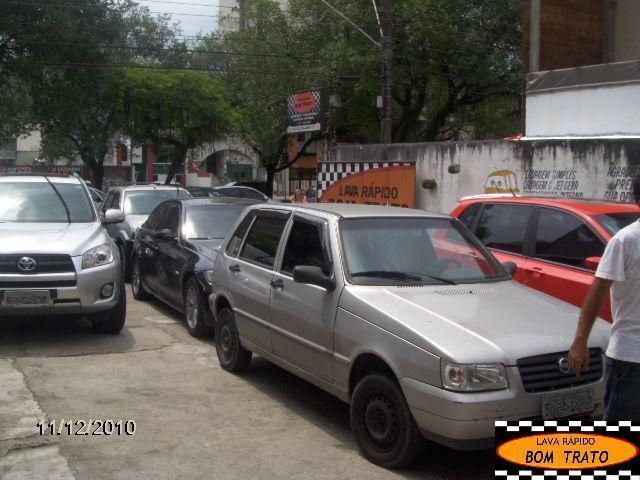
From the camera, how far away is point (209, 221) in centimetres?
943

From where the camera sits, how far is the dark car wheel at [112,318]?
7801 millimetres

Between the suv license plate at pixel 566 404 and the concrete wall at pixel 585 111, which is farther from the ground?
the concrete wall at pixel 585 111

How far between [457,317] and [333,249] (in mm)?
1162

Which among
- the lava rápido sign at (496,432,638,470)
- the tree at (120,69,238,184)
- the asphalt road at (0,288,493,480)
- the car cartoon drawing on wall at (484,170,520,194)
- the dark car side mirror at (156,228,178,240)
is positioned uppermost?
the tree at (120,69,238,184)

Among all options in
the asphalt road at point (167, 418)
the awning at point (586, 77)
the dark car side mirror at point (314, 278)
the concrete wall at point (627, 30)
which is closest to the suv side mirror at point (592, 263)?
the asphalt road at point (167, 418)

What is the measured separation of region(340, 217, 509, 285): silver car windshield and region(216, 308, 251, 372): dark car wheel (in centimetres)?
177

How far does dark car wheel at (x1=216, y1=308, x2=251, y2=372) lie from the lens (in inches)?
260

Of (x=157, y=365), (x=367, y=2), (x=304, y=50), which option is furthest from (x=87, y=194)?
(x=304, y=50)

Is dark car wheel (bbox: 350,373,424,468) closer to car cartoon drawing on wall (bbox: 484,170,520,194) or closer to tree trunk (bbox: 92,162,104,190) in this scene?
car cartoon drawing on wall (bbox: 484,170,520,194)

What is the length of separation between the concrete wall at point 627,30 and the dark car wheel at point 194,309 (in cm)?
1309

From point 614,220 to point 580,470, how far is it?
350cm

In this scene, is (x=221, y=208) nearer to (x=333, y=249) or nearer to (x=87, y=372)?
(x=87, y=372)

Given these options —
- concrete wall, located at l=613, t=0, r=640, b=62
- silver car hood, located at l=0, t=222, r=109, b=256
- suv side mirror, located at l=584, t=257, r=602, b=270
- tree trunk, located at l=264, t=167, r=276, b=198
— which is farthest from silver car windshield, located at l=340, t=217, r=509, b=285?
tree trunk, located at l=264, t=167, r=276, b=198
